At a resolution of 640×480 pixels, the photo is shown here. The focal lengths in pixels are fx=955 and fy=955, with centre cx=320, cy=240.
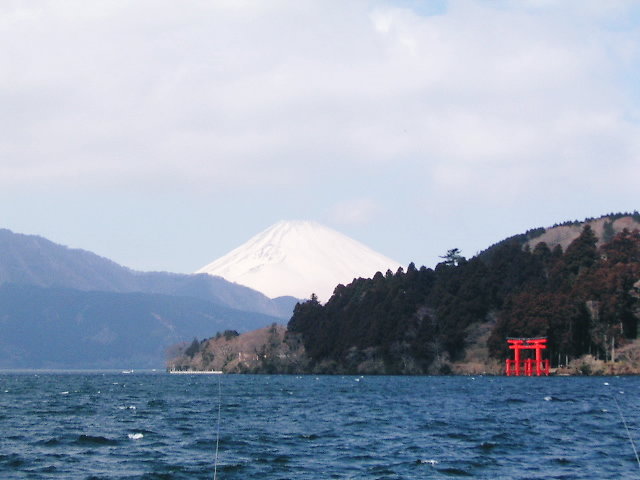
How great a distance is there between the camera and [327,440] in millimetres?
43312

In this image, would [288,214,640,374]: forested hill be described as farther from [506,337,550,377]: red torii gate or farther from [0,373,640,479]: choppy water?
[0,373,640,479]: choppy water

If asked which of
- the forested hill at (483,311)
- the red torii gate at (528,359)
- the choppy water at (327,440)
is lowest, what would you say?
the choppy water at (327,440)

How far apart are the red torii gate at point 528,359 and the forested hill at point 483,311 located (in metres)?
2.62

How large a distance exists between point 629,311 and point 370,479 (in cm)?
11711

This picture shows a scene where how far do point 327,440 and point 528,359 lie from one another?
101 meters

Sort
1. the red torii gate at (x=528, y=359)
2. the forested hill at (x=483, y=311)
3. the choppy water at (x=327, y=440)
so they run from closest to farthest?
the choppy water at (x=327, y=440) → the red torii gate at (x=528, y=359) → the forested hill at (x=483, y=311)

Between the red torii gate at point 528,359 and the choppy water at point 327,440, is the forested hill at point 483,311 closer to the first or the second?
the red torii gate at point 528,359

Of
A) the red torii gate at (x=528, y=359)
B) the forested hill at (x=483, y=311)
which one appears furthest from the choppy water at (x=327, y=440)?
the forested hill at (x=483, y=311)

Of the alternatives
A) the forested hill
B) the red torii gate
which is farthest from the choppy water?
the forested hill

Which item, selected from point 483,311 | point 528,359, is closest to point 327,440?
point 528,359

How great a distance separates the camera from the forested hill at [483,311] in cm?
14075

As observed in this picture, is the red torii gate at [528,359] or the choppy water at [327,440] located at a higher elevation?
the red torii gate at [528,359]

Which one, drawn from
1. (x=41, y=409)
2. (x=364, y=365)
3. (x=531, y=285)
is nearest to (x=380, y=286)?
(x=364, y=365)

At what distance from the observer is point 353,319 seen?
184 meters
